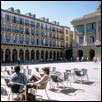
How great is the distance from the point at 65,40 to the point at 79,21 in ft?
48.4

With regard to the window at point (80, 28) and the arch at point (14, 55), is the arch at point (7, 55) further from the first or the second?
the window at point (80, 28)

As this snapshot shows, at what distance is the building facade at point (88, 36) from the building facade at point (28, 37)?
8258 mm

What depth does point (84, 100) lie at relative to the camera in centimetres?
754

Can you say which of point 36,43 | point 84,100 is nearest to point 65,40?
point 36,43

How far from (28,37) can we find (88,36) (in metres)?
14.6

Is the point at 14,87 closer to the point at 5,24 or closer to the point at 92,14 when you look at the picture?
the point at 5,24

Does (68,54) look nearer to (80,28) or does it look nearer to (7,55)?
(80,28)

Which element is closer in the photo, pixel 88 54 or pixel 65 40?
pixel 88 54

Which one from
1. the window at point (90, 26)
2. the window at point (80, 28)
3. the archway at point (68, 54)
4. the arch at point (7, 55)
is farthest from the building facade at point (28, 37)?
the window at point (90, 26)

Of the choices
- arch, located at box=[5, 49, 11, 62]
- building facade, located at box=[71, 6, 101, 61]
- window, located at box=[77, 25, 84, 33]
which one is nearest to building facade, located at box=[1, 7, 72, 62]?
arch, located at box=[5, 49, 11, 62]

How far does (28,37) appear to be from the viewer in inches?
2207

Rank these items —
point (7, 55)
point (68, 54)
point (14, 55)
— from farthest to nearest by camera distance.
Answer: point (68, 54) → point (14, 55) → point (7, 55)

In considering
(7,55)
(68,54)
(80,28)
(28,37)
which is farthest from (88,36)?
(7,55)

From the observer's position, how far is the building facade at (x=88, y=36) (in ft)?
176
